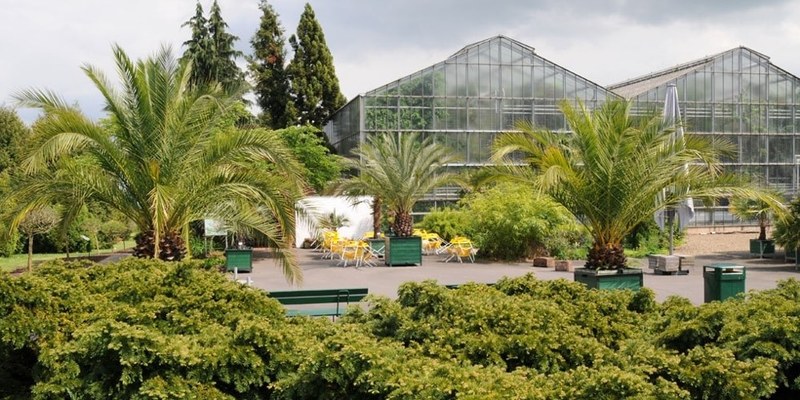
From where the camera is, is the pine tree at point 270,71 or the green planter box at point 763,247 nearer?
the green planter box at point 763,247

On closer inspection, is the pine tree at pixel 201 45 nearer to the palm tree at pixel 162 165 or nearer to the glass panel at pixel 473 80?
the glass panel at pixel 473 80

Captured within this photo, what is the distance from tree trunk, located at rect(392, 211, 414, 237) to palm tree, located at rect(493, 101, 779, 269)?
11269 millimetres

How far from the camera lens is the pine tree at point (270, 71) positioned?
44406 mm

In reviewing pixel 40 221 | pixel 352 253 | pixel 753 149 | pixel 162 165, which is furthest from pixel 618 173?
pixel 753 149

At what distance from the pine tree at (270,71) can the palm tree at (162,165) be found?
32.6m

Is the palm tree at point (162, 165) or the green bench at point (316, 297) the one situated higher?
the palm tree at point (162, 165)

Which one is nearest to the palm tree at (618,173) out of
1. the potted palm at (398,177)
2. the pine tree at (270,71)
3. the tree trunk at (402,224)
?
the tree trunk at (402,224)

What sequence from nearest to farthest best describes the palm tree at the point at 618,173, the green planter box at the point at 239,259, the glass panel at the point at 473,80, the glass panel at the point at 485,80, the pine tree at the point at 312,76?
the palm tree at the point at 618,173
the green planter box at the point at 239,259
the glass panel at the point at 473,80
the glass panel at the point at 485,80
the pine tree at the point at 312,76

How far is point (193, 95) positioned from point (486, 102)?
2236 cm

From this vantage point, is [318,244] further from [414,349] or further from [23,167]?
[414,349]

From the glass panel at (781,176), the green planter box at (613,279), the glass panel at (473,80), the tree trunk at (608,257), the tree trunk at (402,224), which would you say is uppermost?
the glass panel at (473,80)

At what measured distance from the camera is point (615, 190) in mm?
12391

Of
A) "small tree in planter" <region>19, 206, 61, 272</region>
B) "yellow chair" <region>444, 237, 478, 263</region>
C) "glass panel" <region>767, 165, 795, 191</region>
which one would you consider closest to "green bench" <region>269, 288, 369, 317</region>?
"yellow chair" <region>444, 237, 478, 263</region>

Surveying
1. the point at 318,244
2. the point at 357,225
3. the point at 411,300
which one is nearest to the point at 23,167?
the point at 411,300
